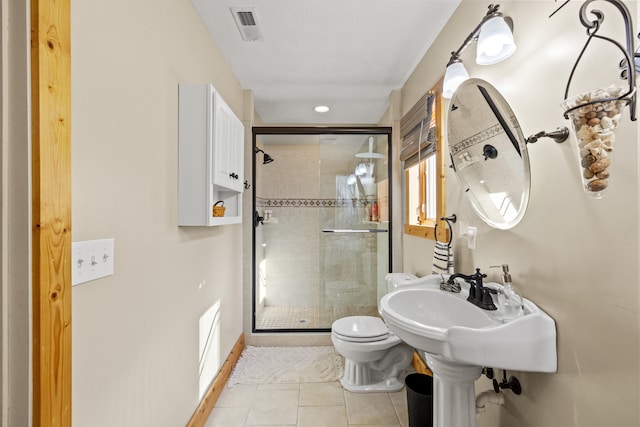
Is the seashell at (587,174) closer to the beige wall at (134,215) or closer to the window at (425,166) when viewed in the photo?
the window at (425,166)

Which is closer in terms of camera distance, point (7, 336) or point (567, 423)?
point (7, 336)

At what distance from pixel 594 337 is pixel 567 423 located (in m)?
0.37

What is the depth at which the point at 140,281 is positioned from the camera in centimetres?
123

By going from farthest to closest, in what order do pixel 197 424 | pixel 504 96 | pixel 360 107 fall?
pixel 360 107 → pixel 197 424 → pixel 504 96

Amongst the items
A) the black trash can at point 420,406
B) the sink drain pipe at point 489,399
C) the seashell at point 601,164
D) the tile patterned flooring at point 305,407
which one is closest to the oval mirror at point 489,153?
the seashell at point 601,164

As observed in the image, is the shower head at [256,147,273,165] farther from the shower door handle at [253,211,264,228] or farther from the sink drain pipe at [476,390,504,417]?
the sink drain pipe at [476,390,504,417]

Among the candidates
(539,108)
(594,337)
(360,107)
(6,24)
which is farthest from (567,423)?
(360,107)

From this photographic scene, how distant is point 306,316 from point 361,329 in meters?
1.09

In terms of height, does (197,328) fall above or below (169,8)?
below

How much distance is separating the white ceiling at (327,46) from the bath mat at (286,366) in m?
2.45

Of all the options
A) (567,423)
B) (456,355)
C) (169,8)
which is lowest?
(567,423)

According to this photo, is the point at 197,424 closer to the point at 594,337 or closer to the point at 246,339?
the point at 246,339

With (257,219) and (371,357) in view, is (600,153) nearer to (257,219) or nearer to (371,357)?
(371,357)

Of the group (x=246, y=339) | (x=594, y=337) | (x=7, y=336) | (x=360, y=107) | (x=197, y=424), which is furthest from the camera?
(x=360, y=107)
